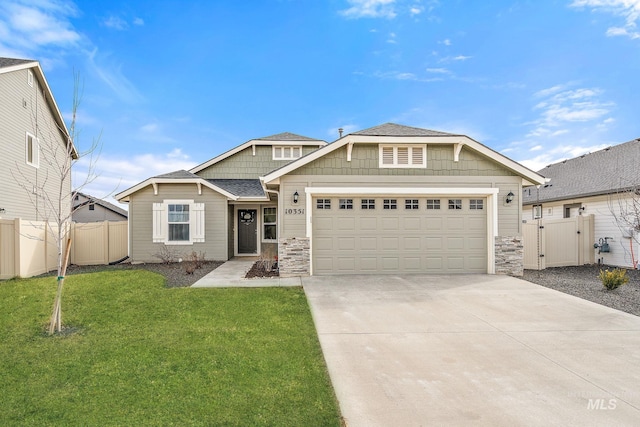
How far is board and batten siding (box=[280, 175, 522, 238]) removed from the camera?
9227mm

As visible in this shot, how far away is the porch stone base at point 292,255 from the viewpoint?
917cm

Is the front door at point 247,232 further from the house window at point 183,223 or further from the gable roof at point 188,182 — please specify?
the house window at point 183,223

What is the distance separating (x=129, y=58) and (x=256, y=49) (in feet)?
16.0

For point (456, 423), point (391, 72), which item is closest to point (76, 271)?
point (456, 423)

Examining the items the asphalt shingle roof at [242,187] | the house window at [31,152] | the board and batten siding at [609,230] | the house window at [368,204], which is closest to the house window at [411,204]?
the house window at [368,204]

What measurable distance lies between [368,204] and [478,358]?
5.89m

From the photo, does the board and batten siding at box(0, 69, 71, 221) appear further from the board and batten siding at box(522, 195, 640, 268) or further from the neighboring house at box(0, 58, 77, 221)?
the board and batten siding at box(522, 195, 640, 268)

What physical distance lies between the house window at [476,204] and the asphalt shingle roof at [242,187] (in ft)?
26.3

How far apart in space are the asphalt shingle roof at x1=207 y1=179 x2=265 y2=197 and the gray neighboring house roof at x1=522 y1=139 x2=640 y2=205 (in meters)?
11.5

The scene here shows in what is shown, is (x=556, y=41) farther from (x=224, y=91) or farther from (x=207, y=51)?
(x=224, y=91)

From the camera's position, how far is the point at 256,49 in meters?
13.2

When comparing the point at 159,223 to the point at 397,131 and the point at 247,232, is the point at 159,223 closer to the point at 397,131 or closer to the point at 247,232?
the point at 247,232

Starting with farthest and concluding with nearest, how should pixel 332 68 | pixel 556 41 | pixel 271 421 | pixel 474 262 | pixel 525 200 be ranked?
pixel 525 200, pixel 332 68, pixel 556 41, pixel 474 262, pixel 271 421

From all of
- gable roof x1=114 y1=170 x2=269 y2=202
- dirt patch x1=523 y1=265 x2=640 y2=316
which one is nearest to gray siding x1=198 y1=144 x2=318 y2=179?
gable roof x1=114 y1=170 x2=269 y2=202
